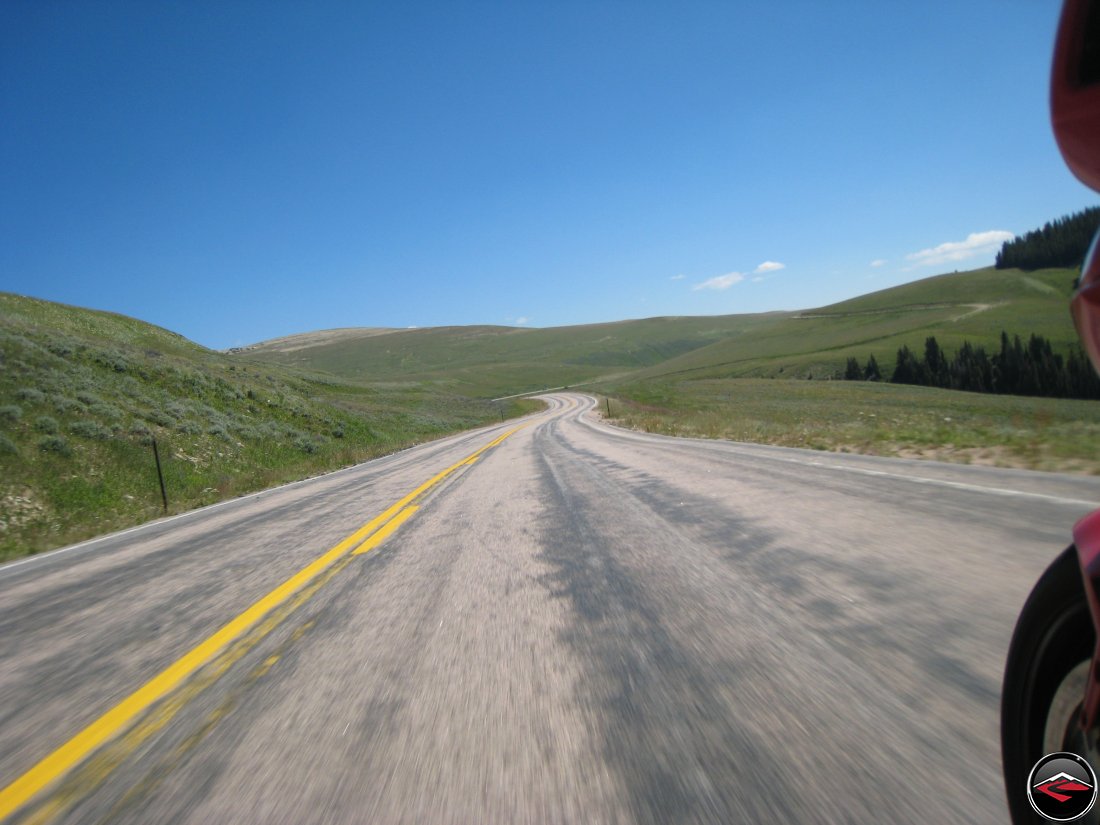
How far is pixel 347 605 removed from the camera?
367 cm

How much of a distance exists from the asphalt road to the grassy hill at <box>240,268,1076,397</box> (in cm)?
6982

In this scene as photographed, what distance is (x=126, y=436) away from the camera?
1592 centimetres

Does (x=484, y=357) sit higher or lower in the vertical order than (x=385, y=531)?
higher

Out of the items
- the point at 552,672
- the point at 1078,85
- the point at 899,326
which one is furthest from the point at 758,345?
the point at 1078,85

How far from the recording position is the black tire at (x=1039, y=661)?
121cm

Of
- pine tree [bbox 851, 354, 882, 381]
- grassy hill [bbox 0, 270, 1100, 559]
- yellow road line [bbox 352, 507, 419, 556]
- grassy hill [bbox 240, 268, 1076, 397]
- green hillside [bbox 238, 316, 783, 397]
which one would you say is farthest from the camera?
green hillside [bbox 238, 316, 783, 397]

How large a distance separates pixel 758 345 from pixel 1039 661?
412 ft

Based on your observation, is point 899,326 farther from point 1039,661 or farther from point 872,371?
point 1039,661

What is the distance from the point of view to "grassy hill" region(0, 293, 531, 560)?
11.4 metres

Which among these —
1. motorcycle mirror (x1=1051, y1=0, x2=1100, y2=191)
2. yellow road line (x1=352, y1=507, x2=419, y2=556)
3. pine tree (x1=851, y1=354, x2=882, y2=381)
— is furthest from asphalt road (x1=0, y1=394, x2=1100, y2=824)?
pine tree (x1=851, y1=354, x2=882, y2=381)

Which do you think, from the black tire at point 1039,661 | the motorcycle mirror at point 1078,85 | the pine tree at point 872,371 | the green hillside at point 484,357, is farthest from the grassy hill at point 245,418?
the green hillside at point 484,357

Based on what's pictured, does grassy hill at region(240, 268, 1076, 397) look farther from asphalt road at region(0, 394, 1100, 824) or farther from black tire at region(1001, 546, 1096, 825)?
black tire at region(1001, 546, 1096, 825)

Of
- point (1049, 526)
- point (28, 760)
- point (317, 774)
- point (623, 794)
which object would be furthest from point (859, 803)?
point (1049, 526)

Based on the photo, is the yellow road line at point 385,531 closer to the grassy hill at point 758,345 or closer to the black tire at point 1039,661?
the black tire at point 1039,661
